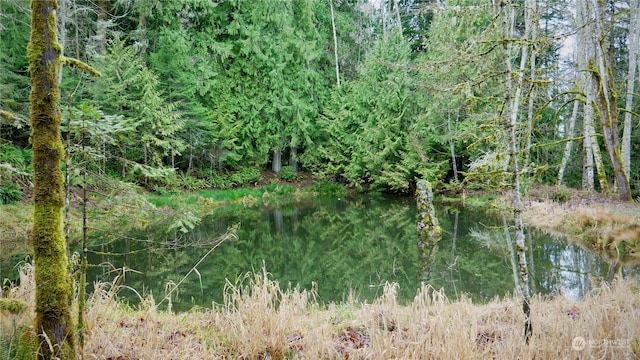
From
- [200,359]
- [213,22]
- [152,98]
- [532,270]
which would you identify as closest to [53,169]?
[200,359]

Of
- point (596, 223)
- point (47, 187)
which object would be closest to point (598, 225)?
point (596, 223)

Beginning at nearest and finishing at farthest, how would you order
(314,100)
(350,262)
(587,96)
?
(350,262) < (587,96) < (314,100)

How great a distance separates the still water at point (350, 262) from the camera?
18.7ft

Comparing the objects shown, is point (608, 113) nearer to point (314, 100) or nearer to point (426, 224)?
point (426, 224)

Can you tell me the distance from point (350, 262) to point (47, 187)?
588 cm

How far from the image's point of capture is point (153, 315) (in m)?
3.57

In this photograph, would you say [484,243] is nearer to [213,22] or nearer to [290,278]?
[290,278]

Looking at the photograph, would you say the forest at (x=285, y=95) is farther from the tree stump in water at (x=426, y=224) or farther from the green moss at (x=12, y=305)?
the green moss at (x=12, y=305)

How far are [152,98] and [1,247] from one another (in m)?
8.81

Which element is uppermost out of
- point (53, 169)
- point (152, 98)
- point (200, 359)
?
point (152, 98)

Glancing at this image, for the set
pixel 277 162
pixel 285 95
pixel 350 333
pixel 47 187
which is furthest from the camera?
pixel 277 162

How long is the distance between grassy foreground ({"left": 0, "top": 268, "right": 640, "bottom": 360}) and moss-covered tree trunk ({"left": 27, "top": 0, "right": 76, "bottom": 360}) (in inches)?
9.3

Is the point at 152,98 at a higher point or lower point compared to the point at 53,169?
higher

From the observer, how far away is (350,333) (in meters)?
3.40
